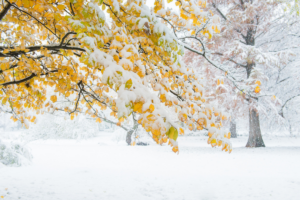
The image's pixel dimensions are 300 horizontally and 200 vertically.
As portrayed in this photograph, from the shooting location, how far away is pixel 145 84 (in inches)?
65.6

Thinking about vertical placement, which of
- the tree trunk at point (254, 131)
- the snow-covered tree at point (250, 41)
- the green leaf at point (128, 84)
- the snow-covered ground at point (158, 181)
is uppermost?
the snow-covered tree at point (250, 41)

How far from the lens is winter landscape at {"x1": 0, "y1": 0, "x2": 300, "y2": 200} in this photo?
136 centimetres

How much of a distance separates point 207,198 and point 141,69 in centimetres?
339

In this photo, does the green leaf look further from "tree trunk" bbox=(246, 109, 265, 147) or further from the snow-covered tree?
"tree trunk" bbox=(246, 109, 265, 147)

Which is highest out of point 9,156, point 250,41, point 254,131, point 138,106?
point 250,41

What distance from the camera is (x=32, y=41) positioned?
108 inches

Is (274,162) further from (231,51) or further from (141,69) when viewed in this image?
(141,69)

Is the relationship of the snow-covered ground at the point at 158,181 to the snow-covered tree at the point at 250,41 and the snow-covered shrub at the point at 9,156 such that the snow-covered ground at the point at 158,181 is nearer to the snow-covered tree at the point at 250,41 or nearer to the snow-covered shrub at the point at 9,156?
the snow-covered shrub at the point at 9,156

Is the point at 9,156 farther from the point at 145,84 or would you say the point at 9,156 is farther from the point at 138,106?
the point at 138,106

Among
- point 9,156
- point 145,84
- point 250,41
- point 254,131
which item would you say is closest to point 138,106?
point 145,84

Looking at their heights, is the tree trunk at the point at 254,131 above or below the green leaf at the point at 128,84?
below

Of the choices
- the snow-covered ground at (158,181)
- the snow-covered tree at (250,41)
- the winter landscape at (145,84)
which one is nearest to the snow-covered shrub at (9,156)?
the winter landscape at (145,84)

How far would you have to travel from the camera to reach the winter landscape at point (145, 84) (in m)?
1.36

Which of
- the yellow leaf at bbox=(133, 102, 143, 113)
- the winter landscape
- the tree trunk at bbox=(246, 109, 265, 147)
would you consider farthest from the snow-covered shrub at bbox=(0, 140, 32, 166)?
the tree trunk at bbox=(246, 109, 265, 147)
